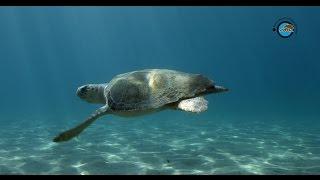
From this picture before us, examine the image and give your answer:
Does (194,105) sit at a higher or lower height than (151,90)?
lower

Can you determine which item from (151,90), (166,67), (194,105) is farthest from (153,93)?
(166,67)

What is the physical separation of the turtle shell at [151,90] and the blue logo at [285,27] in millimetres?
2446

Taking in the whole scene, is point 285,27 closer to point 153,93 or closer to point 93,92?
point 153,93

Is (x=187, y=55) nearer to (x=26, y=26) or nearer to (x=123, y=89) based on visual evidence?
(x=26, y=26)

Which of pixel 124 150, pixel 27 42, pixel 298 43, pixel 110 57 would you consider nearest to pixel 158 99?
pixel 124 150

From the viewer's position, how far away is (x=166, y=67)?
339 feet

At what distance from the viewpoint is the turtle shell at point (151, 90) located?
6.18 m

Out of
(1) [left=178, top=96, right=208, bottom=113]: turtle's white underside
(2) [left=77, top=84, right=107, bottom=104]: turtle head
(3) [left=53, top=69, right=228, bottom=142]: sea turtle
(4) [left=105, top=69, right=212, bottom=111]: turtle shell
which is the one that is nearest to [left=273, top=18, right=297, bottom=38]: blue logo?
(3) [left=53, top=69, right=228, bottom=142]: sea turtle

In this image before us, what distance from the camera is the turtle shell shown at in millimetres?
6184

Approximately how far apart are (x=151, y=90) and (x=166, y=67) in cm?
9715

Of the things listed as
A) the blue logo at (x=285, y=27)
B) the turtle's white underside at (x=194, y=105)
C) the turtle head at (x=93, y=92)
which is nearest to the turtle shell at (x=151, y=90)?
the turtle's white underside at (x=194, y=105)

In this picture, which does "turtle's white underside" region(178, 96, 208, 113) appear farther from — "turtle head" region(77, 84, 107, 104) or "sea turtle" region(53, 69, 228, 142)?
"turtle head" region(77, 84, 107, 104)

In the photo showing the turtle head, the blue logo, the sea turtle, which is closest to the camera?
the sea turtle

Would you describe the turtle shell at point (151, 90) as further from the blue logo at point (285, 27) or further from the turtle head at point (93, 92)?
the blue logo at point (285, 27)
